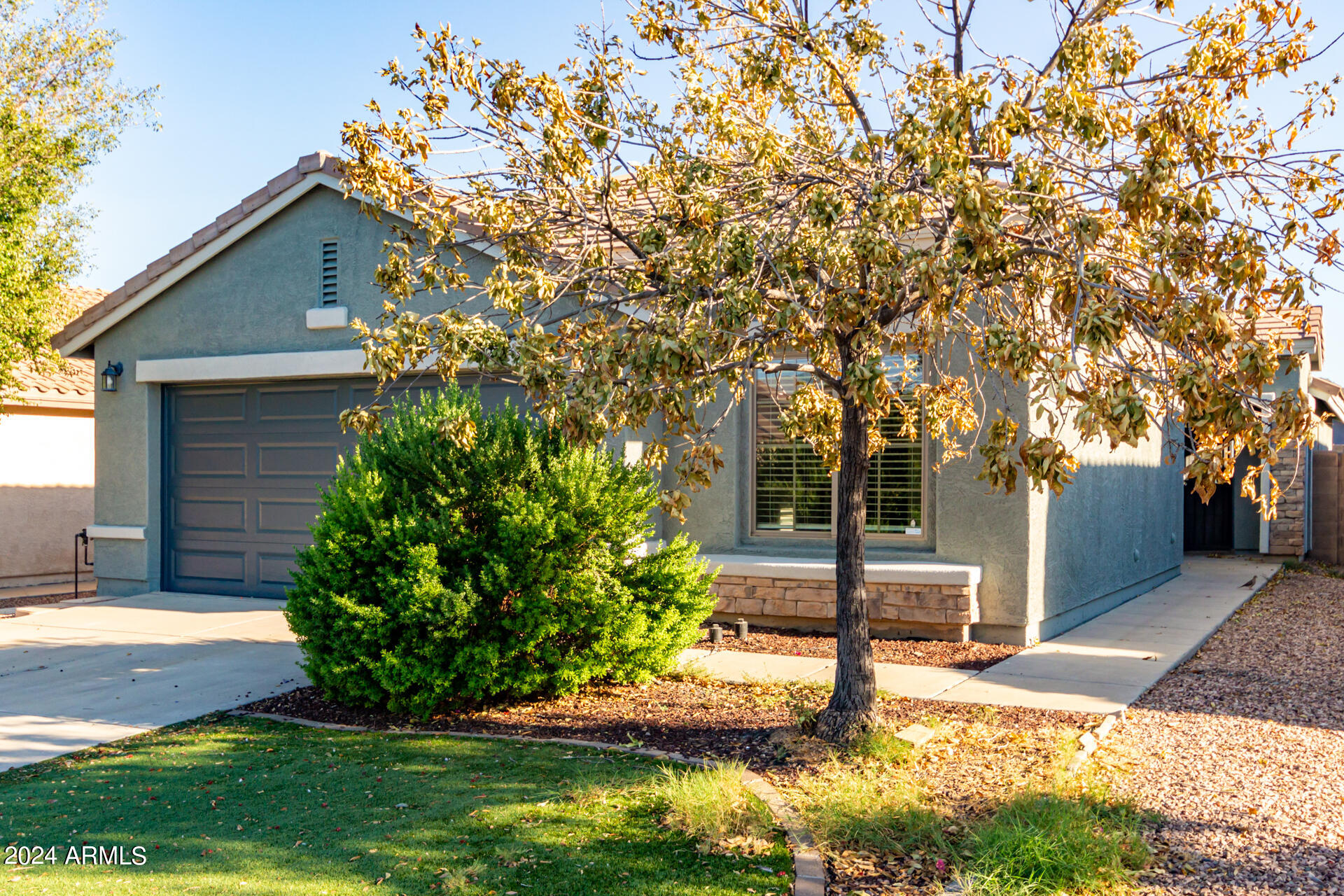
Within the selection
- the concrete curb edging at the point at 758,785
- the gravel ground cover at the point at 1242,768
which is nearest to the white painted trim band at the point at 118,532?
the concrete curb edging at the point at 758,785

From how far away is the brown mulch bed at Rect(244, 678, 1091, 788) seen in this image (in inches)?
250

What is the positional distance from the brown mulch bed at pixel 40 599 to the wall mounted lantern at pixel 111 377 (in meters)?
2.58

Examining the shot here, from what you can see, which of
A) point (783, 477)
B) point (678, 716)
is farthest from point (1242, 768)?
point (783, 477)

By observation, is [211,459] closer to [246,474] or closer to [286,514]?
[246,474]

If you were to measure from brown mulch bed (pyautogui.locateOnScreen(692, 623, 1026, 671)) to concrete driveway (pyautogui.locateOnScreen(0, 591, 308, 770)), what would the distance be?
12.5 ft

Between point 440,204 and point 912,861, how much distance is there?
4783mm

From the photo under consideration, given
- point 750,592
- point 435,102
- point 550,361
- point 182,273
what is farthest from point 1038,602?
point 182,273

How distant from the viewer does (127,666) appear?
28.1 feet

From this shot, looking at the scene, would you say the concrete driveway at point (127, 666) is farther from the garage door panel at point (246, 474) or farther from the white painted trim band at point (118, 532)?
the white painted trim band at point (118, 532)

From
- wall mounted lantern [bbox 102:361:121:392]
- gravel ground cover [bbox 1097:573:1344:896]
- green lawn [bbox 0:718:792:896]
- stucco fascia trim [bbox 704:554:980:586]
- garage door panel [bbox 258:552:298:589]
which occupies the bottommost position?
green lawn [bbox 0:718:792:896]

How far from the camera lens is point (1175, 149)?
4.91 meters

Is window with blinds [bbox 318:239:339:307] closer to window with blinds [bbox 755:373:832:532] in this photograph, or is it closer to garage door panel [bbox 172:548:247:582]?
garage door panel [bbox 172:548:247:582]

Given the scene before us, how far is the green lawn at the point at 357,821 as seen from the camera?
4.27 m

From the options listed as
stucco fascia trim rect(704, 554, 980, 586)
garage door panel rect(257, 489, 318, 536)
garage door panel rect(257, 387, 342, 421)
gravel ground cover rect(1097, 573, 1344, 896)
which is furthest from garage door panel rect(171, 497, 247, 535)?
gravel ground cover rect(1097, 573, 1344, 896)
